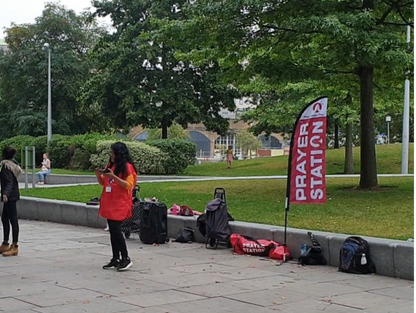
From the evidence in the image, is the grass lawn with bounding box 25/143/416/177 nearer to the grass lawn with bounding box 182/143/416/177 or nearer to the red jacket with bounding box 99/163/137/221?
the grass lawn with bounding box 182/143/416/177

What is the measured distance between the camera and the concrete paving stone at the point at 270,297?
761cm

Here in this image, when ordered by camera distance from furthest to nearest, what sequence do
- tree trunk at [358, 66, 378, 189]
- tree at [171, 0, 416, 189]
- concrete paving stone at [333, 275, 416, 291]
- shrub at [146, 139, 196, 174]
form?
shrub at [146, 139, 196, 174], tree trunk at [358, 66, 378, 189], tree at [171, 0, 416, 189], concrete paving stone at [333, 275, 416, 291]

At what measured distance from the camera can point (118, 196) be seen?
31.4ft

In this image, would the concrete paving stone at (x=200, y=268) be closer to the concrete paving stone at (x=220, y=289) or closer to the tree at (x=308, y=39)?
the concrete paving stone at (x=220, y=289)

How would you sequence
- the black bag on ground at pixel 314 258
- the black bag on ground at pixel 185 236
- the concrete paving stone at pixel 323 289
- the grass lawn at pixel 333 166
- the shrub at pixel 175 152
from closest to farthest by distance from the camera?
1. the concrete paving stone at pixel 323 289
2. the black bag on ground at pixel 314 258
3. the black bag on ground at pixel 185 236
4. the shrub at pixel 175 152
5. the grass lawn at pixel 333 166

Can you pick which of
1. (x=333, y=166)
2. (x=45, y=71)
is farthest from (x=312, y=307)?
(x=45, y=71)

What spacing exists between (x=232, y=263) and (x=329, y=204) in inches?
190

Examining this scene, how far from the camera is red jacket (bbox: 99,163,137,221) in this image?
952 centimetres

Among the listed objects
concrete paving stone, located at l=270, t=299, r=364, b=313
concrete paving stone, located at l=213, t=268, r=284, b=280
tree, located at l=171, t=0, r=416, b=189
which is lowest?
concrete paving stone, located at l=213, t=268, r=284, b=280

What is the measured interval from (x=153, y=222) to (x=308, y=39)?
22.7ft

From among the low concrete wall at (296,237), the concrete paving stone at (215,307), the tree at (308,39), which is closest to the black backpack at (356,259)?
the low concrete wall at (296,237)

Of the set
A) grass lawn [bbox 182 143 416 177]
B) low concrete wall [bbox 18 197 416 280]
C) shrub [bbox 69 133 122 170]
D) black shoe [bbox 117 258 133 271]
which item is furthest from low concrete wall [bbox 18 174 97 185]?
black shoe [bbox 117 258 133 271]

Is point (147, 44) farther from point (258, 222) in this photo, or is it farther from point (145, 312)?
point (145, 312)

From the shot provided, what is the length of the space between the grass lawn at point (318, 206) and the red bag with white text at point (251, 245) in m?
0.98
